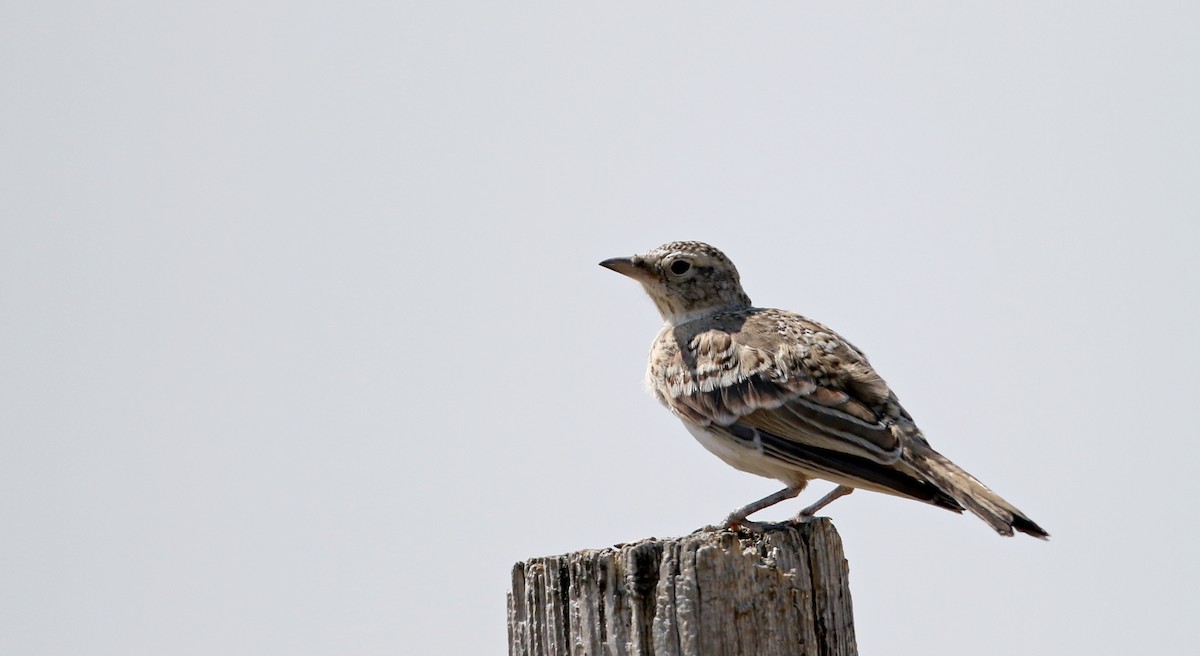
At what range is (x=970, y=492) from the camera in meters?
6.60

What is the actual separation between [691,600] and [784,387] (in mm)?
3407

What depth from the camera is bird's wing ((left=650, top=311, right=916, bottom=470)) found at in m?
7.50

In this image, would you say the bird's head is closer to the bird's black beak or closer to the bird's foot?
the bird's black beak

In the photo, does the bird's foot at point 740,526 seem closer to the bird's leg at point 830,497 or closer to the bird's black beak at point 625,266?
the bird's leg at point 830,497

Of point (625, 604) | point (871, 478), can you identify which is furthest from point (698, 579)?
point (871, 478)

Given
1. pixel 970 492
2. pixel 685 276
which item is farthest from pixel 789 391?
pixel 685 276

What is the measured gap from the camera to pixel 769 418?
795 cm

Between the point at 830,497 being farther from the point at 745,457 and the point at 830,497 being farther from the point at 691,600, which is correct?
the point at 691,600

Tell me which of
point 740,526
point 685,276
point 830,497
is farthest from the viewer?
point 685,276

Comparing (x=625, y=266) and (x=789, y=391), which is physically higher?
(x=625, y=266)

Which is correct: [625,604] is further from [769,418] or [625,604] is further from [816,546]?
[769,418]

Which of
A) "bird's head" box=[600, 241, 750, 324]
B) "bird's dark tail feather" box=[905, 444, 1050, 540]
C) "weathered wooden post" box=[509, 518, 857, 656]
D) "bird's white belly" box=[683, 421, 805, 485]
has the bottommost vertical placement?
"weathered wooden post" box=[509, 518, 857, 656]

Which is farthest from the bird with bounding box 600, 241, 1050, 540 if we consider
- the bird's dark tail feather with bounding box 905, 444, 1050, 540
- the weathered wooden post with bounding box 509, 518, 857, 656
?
the weathered wooden post with bounding box 509, 518, 857, 656

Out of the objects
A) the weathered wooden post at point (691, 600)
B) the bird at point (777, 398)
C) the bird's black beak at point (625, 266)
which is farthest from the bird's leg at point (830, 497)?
the bird's black beak at point (625, 266)
